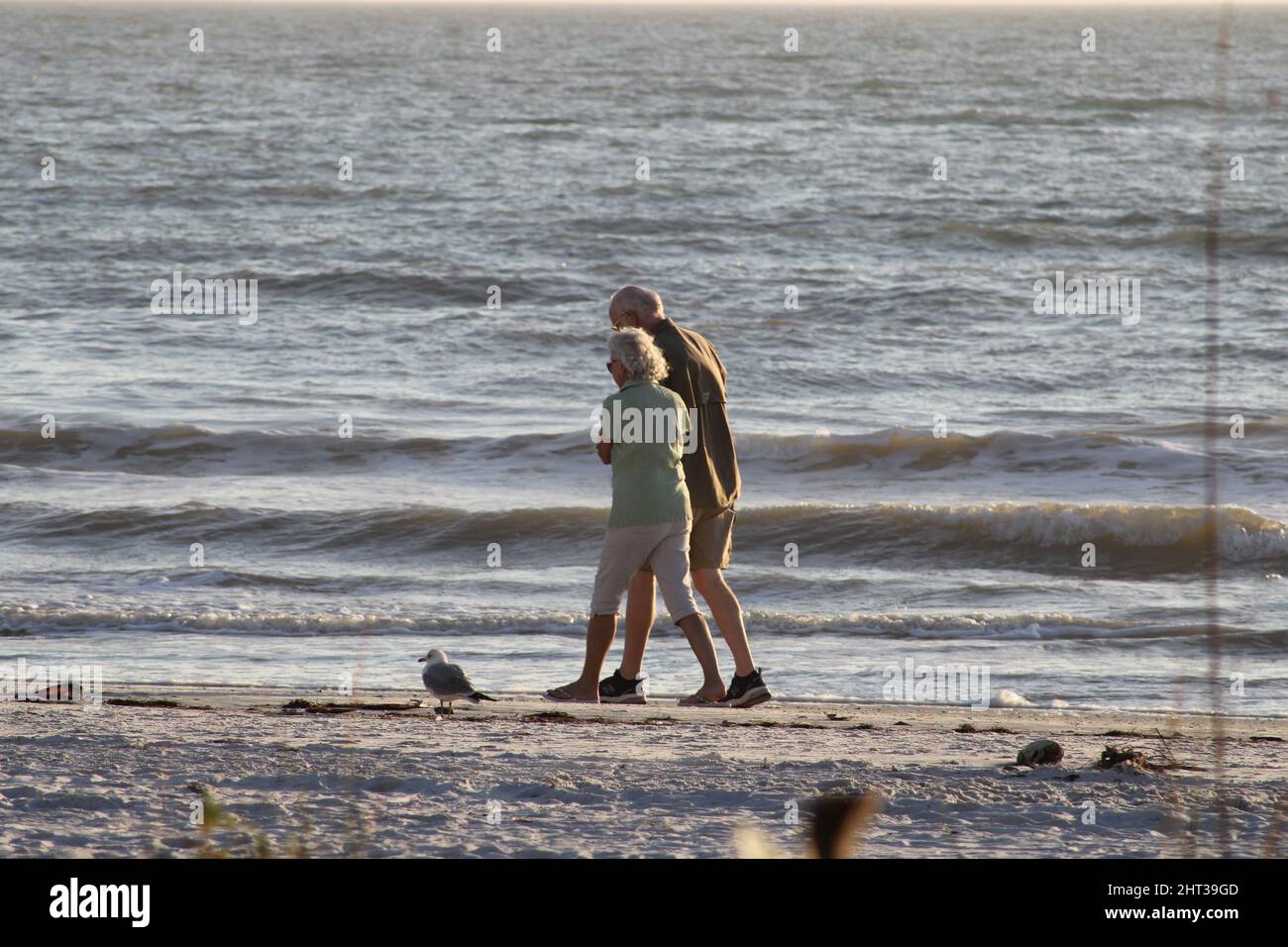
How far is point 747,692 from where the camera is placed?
5.75 m

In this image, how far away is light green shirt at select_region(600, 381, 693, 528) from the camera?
5.25 metres

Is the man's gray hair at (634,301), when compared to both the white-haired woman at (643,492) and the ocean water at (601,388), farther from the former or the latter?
the ocean water at (601,388)

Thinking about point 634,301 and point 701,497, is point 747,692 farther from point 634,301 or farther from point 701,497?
point 634,301

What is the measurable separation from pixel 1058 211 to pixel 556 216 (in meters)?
8.30

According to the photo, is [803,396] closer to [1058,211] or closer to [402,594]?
[402,594]

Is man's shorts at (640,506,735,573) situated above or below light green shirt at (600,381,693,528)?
below

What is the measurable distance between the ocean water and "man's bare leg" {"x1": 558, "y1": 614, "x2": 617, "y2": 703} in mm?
916

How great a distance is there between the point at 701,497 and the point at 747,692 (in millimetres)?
775

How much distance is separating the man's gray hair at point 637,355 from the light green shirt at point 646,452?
0.15 feet

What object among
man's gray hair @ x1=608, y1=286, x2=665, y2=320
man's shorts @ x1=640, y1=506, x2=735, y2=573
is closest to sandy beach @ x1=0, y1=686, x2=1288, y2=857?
man's shorts @ x1=640, y1=506, x2=735, y2=573

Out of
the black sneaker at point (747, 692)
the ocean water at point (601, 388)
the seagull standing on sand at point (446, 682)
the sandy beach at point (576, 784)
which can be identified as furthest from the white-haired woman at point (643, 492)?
the ocean water at point (601, 388)

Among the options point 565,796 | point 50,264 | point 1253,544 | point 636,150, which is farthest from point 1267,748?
point 636,150

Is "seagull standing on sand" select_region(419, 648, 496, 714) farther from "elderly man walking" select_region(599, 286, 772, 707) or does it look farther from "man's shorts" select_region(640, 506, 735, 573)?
"man's shorts" select_region(640, 506, 735, 573)
